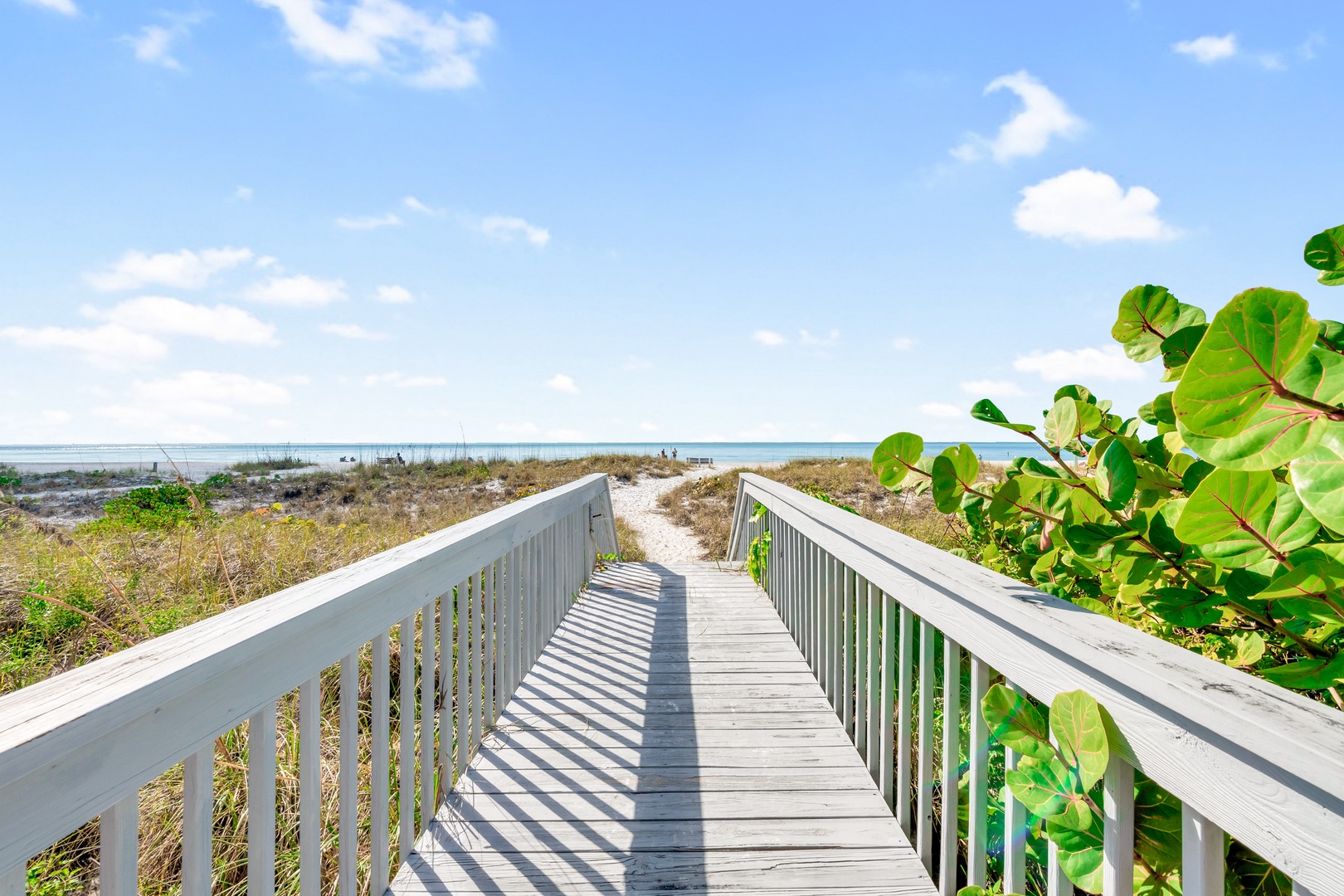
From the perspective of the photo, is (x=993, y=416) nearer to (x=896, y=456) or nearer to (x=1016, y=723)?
(x=896, y=456)

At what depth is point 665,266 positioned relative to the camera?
16766mm

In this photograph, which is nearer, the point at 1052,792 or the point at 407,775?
the point at 1052,792

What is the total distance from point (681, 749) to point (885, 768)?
74cm

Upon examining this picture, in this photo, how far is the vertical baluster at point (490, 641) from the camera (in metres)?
2.28

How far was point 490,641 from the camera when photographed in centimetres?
233

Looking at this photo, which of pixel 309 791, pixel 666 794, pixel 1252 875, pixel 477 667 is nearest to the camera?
pixel 1252 875

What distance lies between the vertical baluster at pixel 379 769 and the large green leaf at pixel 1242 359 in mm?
1578

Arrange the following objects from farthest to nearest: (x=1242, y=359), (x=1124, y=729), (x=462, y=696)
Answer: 1. (x=462, y=696)
2. (x=1124, y=729)
3. (x=1242, y=359)

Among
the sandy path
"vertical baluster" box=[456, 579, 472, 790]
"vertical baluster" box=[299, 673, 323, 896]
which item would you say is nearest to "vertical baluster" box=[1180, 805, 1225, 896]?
"vertical baluster" box=[299, 673, 323, 896]

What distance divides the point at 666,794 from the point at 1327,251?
2.04 m

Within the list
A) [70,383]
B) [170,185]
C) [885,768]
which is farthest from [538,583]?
[70,383]

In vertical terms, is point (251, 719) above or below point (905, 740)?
above

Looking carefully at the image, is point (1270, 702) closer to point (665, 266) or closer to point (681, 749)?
point (681, 749)

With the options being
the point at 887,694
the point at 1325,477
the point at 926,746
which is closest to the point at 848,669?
the point at 887,694
